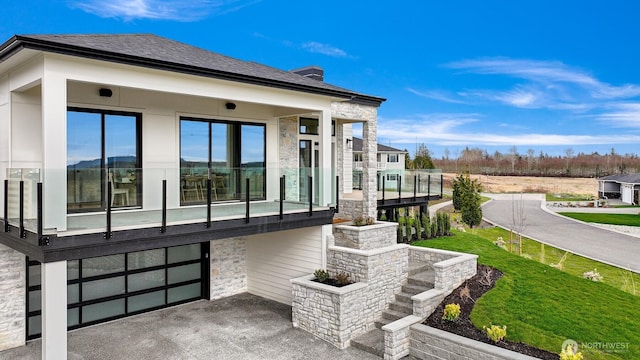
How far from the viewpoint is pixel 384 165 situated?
1539 inches

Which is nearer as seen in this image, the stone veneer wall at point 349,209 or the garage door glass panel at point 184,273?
the garage door glass panel at point 184,273

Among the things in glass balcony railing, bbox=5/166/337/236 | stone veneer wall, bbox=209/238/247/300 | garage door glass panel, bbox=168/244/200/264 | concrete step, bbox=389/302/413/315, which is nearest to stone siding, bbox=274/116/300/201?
glass balcony railing, bbox=5/166/337/236

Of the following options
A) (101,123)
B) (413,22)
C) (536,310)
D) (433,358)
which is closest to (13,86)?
(101,123)

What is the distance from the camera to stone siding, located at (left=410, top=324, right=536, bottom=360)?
728 centimetres

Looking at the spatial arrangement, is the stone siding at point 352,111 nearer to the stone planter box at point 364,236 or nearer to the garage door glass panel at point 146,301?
the stone planter box at point 364,236

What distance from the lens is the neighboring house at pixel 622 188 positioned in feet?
124

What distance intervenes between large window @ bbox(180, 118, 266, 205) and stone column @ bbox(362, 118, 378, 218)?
3.57 m

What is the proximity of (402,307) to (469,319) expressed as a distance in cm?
164

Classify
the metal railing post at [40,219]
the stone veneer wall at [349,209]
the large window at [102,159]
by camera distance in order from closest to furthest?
the metal railing post at [40,219]
the large window at [102,159]
the stone veneer wall at [349,209]

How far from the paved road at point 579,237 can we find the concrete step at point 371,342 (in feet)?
39.1

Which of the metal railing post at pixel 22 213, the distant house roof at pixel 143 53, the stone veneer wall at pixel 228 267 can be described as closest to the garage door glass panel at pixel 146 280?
the stone veneer wall at pixel 228 267

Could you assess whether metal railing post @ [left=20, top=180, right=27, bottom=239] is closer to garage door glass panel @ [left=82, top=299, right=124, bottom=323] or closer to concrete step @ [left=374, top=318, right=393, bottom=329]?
garage door glass panel @ [left=82, top=299, right=124, bottom=323]

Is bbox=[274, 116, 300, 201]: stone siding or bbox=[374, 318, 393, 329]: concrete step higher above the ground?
bbox=[274, 116, 300, 201]: stone siding

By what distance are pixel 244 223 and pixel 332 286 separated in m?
2.41
